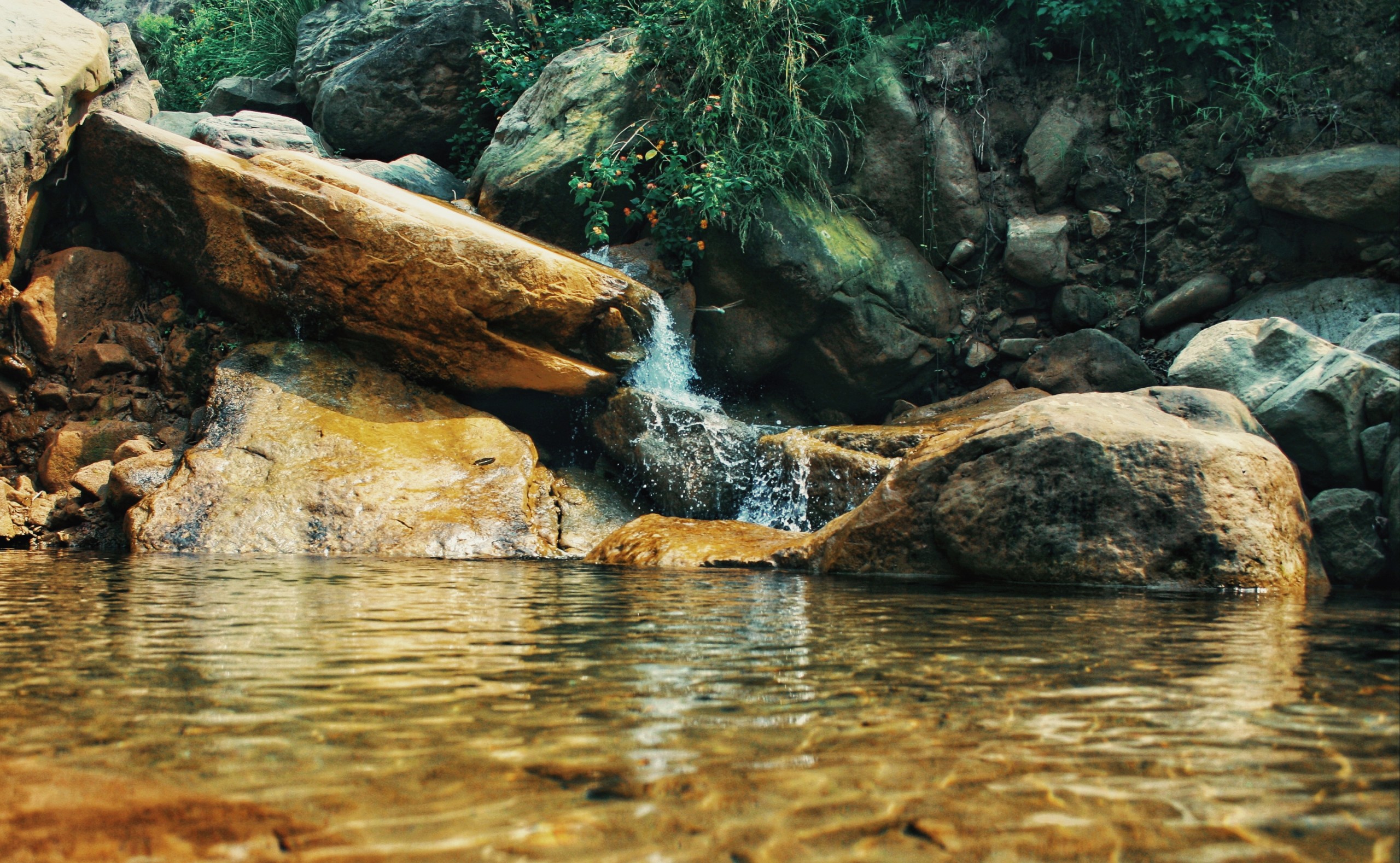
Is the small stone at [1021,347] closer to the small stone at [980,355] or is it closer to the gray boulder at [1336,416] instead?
the small stone at [980,355]

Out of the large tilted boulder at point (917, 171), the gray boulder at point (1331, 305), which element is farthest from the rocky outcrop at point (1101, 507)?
the large tilted boulder at point (917, 171)

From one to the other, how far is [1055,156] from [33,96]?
966 cm

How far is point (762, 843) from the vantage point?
1.15 m

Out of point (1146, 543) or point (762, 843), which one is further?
point (1146, 543)

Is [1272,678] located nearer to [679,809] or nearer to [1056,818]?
[1056,818]

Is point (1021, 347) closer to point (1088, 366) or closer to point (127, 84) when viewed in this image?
point (1088, 366)

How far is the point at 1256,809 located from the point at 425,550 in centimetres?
573

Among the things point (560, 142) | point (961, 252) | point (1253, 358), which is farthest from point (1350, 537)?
point (560, 142)

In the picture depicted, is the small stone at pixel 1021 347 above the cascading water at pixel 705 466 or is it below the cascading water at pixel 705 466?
above

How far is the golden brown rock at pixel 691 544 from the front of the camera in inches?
215

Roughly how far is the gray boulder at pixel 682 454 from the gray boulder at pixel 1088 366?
3197mm

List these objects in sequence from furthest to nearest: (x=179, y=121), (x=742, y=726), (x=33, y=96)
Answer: (x=179, y=121) < (x=33, y=96) < (x=742, y=726)

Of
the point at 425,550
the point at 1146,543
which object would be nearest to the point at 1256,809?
the point at 1146,543

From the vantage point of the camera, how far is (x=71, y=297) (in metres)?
7.71
